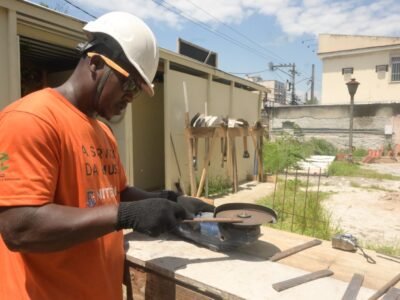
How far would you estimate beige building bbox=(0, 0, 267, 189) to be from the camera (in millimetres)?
3596

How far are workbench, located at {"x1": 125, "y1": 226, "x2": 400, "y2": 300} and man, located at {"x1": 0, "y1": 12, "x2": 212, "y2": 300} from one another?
0.26 m

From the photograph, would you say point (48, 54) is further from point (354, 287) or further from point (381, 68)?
point (381, 68)

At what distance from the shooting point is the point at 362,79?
21.9m

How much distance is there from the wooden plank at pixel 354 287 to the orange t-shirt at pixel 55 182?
0.97m

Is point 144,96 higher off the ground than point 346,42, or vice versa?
point 346,42

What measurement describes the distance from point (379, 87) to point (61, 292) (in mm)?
23991

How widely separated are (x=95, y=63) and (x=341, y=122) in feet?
62.8

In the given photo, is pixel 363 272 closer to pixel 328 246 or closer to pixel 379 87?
pixel 328 246

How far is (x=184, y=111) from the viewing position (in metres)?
6.90

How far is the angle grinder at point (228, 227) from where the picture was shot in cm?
174

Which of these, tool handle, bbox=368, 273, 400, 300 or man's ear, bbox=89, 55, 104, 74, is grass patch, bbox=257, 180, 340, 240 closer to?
tool handle, bbox=368, 273, 400, 300

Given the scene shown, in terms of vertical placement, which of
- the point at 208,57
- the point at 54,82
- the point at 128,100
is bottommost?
the point at 128,100

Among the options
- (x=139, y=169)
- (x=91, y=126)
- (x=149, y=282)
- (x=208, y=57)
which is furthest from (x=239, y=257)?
(x=208, y=57)

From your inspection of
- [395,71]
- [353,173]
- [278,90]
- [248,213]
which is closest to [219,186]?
[353,173]
